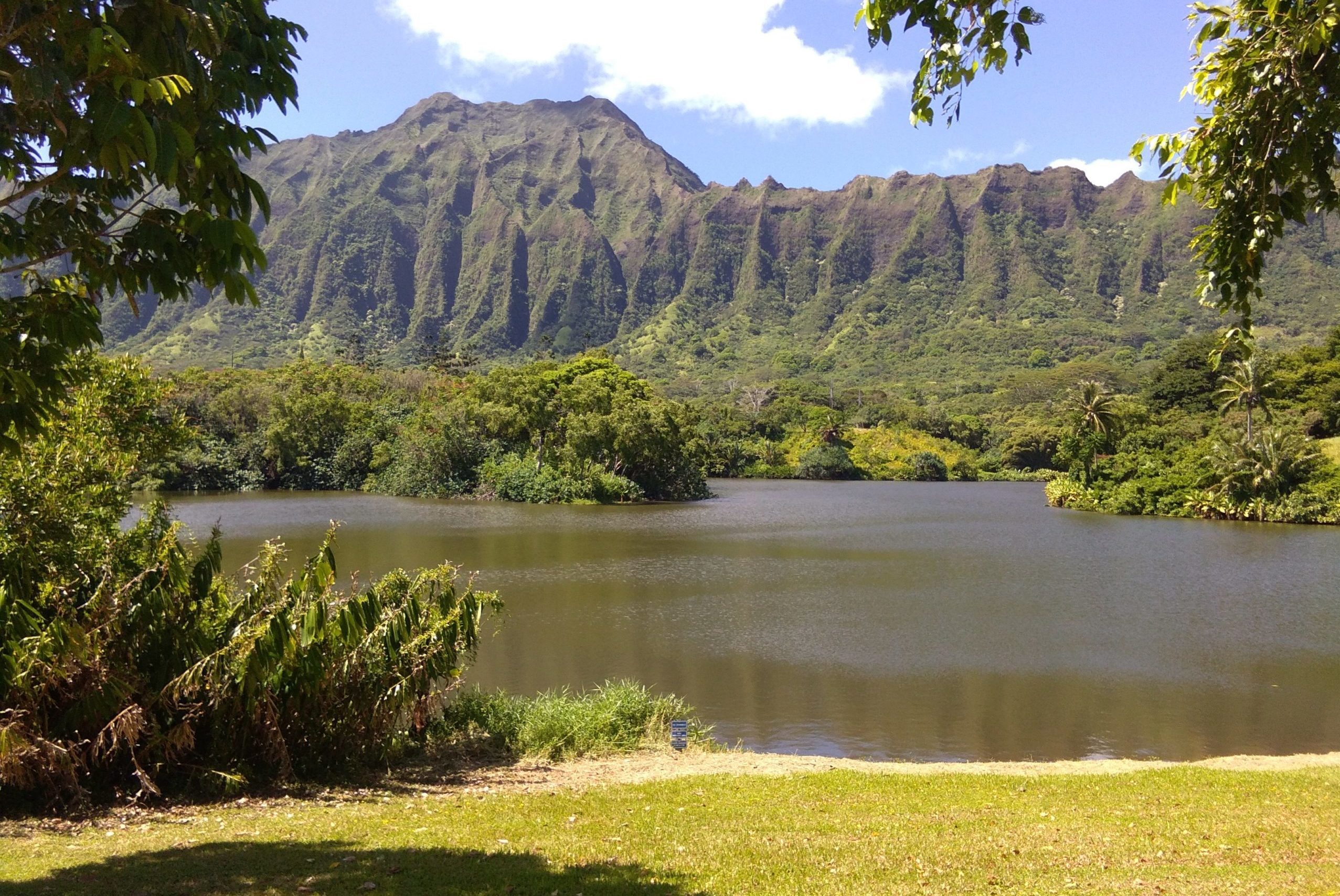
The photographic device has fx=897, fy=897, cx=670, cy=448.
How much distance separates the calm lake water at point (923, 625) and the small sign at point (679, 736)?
1525 millimetres

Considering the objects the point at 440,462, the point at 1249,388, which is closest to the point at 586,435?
the point at 440,462

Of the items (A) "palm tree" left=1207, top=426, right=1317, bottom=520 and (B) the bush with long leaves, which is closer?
(B) the bush with long leaves

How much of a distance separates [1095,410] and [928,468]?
33.5m

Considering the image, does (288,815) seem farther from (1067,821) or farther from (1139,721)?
(1139,721)

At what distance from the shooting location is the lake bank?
5.55 m

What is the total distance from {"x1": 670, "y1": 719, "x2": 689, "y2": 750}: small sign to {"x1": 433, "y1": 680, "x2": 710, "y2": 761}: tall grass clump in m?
0.19

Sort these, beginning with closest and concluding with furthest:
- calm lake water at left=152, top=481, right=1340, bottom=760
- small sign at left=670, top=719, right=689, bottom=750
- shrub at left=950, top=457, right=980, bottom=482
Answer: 1. small sign at left=670, top=719, right=689, bottom=750
2. calm lake water at left=152, top=481, right=1340, bottom=760
3. shrub at left=950, top=457, right=980, bottom=482

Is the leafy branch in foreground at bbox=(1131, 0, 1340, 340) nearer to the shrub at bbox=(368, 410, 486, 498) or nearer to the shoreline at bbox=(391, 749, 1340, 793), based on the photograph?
the shoreline at bbox=(391, 749, 1340, 793)

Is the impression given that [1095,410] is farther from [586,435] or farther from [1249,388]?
[586,435]

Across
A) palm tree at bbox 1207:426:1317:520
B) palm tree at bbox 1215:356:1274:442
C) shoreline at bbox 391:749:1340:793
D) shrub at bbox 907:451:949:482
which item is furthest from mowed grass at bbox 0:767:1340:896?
shrub at bbox 907:451:949:482

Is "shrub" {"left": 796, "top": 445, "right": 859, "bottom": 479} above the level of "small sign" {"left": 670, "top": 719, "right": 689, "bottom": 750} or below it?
above

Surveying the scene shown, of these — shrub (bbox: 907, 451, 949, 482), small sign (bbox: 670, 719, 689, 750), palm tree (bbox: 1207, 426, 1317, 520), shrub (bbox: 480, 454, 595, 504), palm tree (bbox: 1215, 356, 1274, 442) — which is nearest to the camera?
small sign (bbox: 670, 719, 689, 750)

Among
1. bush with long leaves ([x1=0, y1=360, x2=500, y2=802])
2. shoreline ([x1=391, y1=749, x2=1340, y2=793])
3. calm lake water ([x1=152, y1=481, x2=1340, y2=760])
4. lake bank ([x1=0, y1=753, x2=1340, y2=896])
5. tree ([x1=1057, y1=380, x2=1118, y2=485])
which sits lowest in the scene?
calm lake water ([x1=152, y1=481, x2=1340, y2=760])

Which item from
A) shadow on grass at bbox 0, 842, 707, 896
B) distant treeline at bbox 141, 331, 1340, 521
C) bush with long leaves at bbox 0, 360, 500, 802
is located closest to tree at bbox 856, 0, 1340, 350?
shadow on grass at bbox 0, 842, 707, 896
